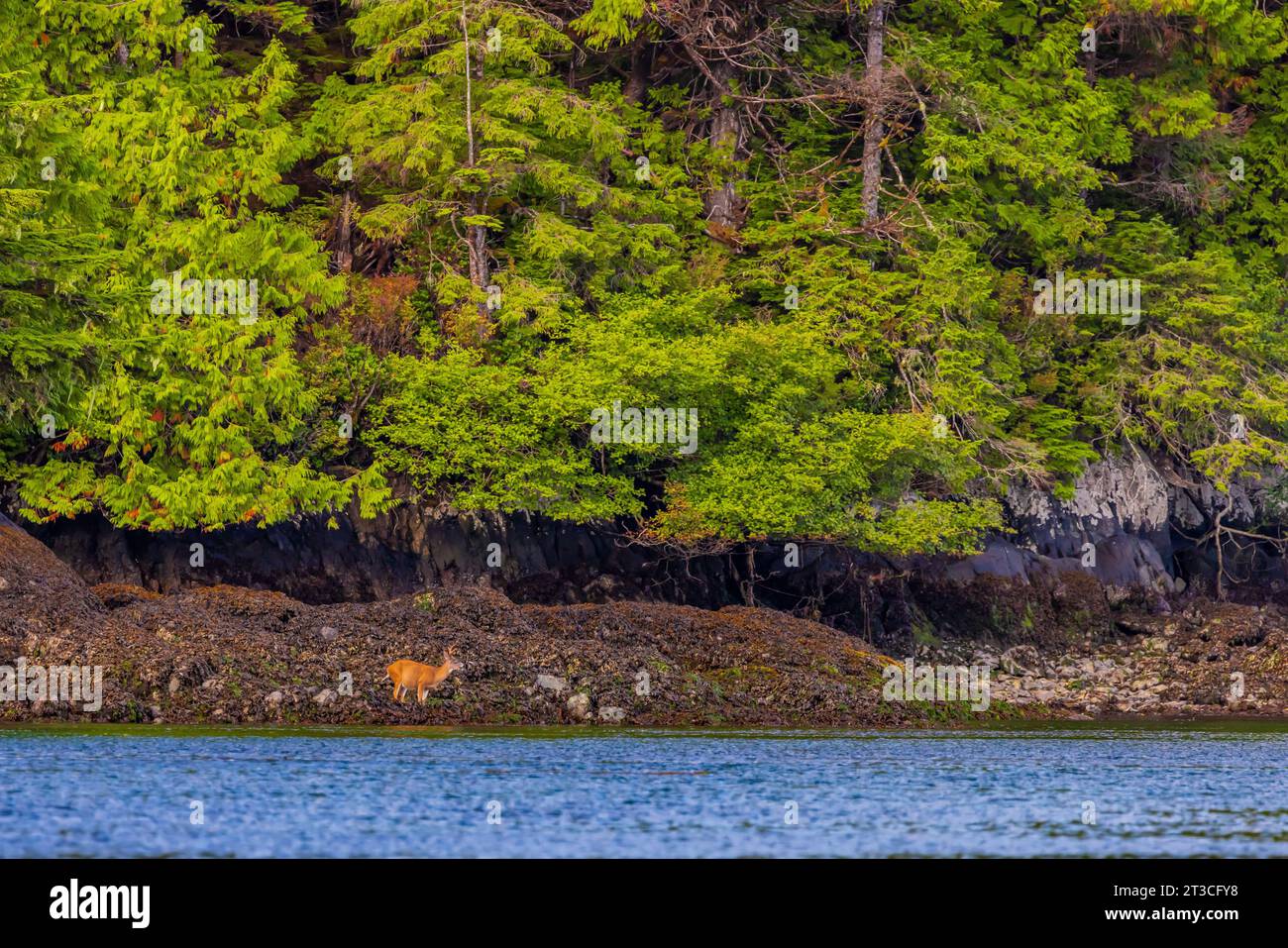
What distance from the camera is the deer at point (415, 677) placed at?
26.9 meters

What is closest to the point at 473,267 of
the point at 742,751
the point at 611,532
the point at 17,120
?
the point at 611,532

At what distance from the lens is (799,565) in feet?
124

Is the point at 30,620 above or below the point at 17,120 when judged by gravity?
below

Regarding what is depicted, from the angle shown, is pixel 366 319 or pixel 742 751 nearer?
pixel 742 751

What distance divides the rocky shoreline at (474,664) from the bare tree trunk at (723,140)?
10588 mm

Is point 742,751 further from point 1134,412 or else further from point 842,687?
point 1134,412

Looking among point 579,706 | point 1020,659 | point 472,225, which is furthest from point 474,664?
point 1020,659

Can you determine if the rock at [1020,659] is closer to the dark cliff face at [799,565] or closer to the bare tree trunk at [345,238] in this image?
the dark cliff face at [799,565]

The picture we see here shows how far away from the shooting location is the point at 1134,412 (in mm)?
42000

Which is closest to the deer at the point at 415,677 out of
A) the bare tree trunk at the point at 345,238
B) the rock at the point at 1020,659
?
the rock at the point at 1020,659

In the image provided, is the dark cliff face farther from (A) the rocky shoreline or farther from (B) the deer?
(B) the deer

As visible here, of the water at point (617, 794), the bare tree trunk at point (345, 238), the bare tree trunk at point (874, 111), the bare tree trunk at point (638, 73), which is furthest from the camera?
the bare tree trunk at point (638, 73)

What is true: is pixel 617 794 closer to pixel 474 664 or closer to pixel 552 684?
pixel 552 684

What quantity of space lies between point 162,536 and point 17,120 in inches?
300
